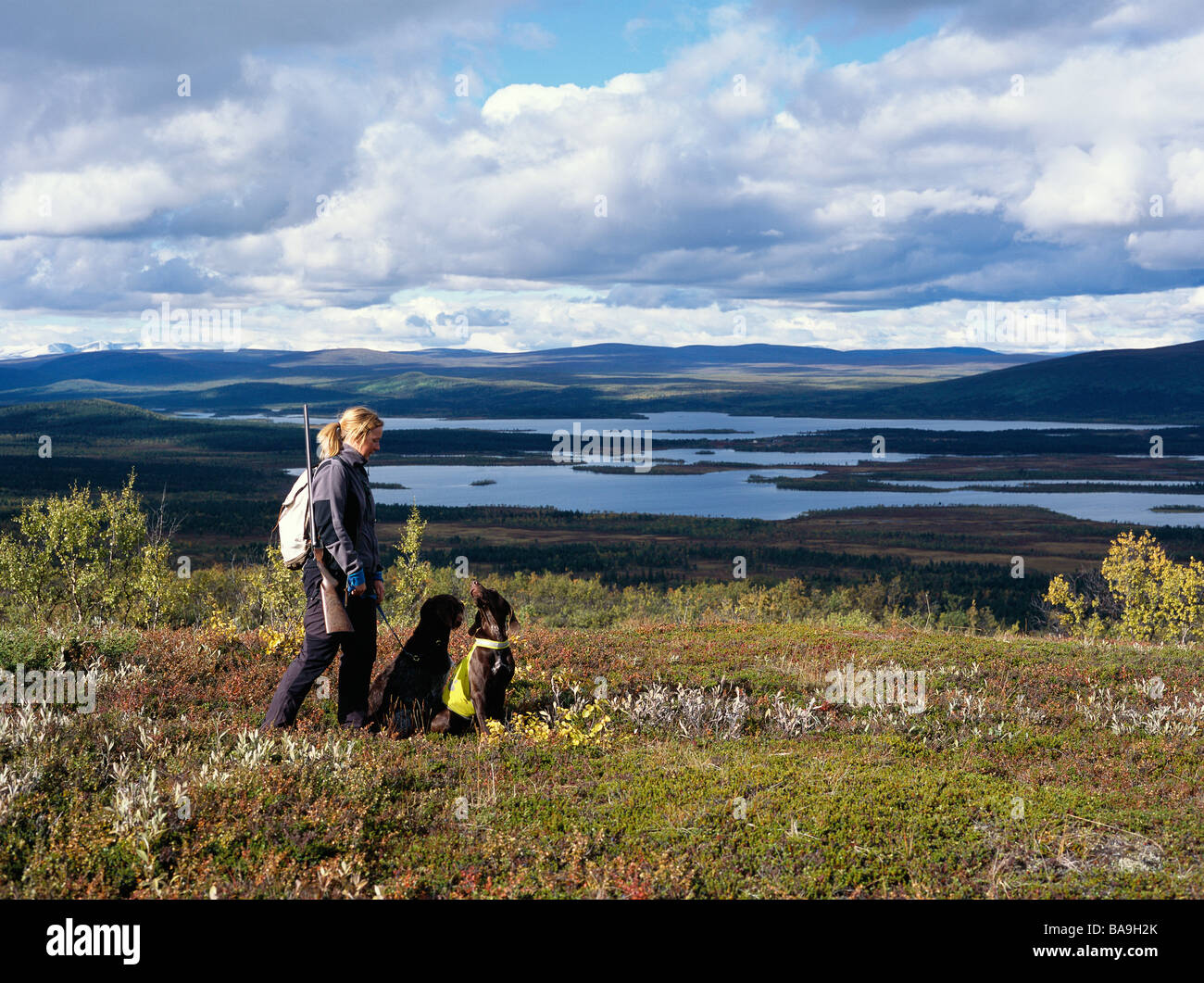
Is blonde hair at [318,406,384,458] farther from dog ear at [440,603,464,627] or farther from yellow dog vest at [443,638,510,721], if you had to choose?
yellow dog vest at [443,638,510,721]

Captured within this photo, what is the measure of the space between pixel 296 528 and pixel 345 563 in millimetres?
550

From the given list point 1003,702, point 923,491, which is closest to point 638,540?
point 923,491

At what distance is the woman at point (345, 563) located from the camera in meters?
6.56

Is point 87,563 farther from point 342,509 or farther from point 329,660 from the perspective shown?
point 342,509

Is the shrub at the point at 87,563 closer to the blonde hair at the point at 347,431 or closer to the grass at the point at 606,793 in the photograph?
the grass at the point at 606,793

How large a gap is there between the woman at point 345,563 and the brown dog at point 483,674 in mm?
682

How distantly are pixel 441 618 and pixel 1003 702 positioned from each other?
5536mm

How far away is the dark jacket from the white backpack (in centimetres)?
13

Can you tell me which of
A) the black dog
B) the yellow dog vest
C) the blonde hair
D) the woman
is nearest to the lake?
the black dog

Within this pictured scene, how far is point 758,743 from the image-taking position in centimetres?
745

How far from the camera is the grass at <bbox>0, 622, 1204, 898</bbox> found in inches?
191

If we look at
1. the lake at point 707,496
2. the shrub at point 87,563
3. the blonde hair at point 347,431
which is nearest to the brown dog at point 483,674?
the blonde hair at point 347,431

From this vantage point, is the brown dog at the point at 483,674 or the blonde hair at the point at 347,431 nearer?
the blonde hair at the point at 347,431
